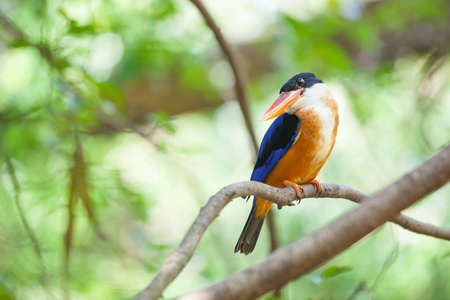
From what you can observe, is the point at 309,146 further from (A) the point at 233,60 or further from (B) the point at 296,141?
(A) the point at 233,60

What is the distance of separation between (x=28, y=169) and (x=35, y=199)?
0.36 m

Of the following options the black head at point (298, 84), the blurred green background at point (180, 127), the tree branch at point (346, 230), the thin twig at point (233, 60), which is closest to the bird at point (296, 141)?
the black head at point (298, 84)

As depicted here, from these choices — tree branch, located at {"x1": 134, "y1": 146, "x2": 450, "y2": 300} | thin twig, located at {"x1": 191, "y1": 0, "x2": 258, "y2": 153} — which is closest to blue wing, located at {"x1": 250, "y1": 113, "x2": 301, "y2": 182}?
thin twig, located at {"x1": 191, "y1": 0, "x2": 258, "y2": 153}

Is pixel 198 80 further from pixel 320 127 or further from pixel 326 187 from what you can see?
pixel 326 187

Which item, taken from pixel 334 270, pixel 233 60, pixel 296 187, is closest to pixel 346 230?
pixel 334 270

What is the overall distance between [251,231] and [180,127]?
7.67 feet

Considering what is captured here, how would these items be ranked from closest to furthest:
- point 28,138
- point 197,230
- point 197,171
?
point 197,230
point 28,138
point 197,171

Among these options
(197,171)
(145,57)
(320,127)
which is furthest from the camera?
(197,171)

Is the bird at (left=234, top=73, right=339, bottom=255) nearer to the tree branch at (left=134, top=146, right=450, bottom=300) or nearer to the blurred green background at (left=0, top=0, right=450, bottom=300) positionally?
the blurred green background at (left=0, top=0, right=450, bottom=300)

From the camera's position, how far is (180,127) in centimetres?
465

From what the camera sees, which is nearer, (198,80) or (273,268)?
(273,268)

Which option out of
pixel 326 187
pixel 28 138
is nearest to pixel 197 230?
pixel 326 187

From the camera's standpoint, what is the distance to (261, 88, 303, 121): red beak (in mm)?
2264

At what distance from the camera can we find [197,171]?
17.8ft
